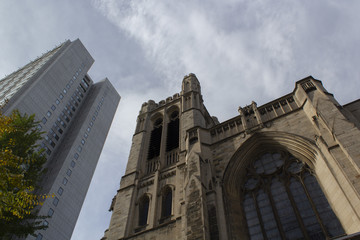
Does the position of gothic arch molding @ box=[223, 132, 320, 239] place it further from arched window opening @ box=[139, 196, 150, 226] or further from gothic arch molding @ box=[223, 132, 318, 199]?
arched window opening @ box=[139, 196, 150, 226]

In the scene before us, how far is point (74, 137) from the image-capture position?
50344 mm

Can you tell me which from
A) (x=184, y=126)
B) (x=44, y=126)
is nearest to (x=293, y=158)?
(x=184, y=126)

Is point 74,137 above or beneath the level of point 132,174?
above

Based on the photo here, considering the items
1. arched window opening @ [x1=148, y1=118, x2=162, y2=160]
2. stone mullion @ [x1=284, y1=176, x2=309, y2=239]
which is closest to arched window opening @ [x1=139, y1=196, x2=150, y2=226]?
arched window opening @ [x1=148, y1=118, x2=162, y2=160]

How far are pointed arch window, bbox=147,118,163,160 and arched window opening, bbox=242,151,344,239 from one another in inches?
319

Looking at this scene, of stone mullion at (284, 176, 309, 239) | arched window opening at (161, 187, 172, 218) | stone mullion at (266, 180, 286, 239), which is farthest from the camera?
arched window opening at (161, 187, 172, 218)

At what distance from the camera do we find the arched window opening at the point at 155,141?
2077cm

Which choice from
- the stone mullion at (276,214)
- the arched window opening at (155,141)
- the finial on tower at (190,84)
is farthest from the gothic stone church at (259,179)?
the finial on tower at (190,84)

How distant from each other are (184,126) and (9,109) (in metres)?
29.1

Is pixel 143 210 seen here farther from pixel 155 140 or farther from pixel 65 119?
pixel 65 119

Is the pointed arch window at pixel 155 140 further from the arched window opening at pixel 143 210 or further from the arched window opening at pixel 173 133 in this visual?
the arched window opening at pixel 143 210

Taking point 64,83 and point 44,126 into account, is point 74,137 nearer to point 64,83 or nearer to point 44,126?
point 44,126

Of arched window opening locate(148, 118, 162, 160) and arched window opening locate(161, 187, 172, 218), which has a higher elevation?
arched window opening locate(148, 118, 162, 160)

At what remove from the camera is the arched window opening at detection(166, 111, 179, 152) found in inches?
806
